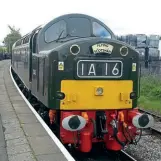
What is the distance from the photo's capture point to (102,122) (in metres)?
7.59

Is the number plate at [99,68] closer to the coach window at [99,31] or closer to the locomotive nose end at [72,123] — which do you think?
the locomotive nose end at [72,123]

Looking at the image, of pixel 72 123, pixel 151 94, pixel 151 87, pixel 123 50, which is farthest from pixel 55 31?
pixel 151 87

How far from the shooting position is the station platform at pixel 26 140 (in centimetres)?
582

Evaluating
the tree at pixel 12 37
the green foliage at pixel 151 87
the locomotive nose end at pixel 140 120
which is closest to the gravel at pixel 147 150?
the locomotive nose end at pixel 140 120

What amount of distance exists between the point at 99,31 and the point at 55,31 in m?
1.17

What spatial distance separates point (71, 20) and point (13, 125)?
288 centimetres

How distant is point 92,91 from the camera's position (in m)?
7.48

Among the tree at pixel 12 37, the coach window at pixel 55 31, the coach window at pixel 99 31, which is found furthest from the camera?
the tree at pixel 12 37

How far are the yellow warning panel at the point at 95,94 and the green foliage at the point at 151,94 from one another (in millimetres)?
6882

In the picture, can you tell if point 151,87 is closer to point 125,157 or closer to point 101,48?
point 125,157

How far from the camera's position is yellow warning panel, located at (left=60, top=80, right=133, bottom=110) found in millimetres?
7359

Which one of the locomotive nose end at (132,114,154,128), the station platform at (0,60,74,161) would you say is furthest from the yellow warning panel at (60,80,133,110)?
the station platform at (0,60,74,161)

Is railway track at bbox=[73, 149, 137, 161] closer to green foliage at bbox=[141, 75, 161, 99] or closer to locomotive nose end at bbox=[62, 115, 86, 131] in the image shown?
locomotive nose end at bbox=[62, 115, 86, 131]

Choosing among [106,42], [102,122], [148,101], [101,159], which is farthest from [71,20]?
[148,101]
